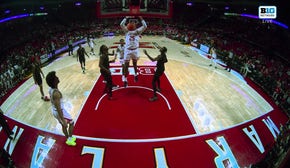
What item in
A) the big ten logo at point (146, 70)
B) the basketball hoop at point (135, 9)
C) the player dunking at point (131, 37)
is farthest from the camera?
the basketball hoop at point (135, 9)

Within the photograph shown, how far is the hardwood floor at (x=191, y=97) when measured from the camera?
737 centimetres

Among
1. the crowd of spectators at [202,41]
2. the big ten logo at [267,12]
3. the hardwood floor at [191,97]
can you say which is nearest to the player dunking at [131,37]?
the hardwood floor at [191,97]

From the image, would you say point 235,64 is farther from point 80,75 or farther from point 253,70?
point 80,75

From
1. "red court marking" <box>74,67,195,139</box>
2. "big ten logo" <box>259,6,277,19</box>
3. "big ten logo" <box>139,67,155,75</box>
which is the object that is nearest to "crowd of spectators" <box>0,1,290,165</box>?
"big ten logo" <box>259,6,277,19</box>

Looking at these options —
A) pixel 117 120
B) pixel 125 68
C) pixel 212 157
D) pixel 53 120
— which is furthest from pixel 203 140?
pixel 53 120

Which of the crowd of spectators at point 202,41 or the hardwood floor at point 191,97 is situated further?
the crowd of spectators at point 202,41

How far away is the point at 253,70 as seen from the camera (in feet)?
36.9

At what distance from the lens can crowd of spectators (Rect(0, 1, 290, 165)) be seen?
1047 cm

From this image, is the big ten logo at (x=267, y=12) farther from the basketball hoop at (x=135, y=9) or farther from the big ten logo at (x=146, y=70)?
the big ten logo at (x=146, y=70)

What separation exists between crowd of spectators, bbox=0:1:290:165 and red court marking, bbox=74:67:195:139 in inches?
121

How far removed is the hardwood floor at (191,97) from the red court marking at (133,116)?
0.40 metres

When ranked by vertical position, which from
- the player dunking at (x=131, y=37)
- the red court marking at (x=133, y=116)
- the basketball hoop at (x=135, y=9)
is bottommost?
the red court marking at (x=133, y=116)

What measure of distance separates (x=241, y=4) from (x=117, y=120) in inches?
757

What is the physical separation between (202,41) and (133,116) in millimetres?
14507
